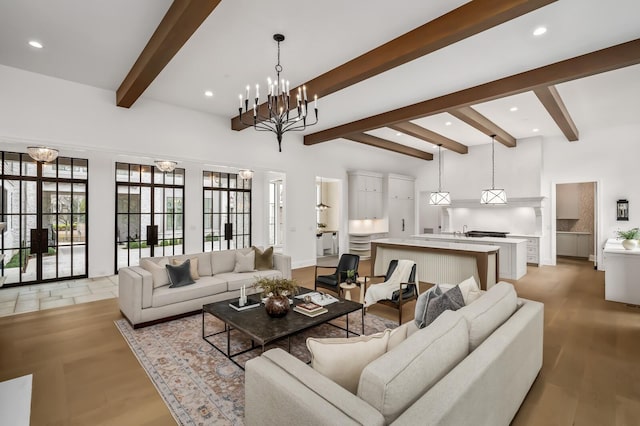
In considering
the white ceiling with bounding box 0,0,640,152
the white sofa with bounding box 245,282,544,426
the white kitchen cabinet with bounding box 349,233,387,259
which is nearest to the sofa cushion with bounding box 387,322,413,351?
the white sofa with bounding box 245,282,544,426

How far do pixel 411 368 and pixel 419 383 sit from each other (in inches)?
3.7

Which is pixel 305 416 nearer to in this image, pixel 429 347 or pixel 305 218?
pixel 429 347

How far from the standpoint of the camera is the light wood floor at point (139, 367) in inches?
90.8

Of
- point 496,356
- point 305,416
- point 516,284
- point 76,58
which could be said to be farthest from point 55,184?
point 516,284

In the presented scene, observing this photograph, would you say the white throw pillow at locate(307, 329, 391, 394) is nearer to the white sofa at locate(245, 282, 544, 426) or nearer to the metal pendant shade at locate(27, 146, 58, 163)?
the white sofa at locate(245, 282, 544, 426)

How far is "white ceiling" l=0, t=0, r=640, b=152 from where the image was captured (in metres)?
2.89

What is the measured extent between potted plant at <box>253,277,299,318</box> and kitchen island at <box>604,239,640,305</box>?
5.13 meters

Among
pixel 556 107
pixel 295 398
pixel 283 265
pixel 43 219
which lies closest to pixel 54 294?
pixel 43 219

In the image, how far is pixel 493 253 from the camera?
17.9 feet

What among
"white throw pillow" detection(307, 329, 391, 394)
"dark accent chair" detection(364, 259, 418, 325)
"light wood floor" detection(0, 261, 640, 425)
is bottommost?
"light wood floor" detection(0, 261, 640, 425)

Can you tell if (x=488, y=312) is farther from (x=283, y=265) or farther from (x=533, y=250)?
(x=533, y=250)

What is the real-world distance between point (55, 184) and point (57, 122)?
2.42m

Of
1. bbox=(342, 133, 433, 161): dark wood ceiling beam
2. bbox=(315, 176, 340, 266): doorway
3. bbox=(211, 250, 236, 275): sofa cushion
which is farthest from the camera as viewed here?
bbox=(315, 176, 340, 266): doorway

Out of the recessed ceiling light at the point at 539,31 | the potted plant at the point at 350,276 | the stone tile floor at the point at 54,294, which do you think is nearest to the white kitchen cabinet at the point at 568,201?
the recessed ceiling light at the point at 539,31
